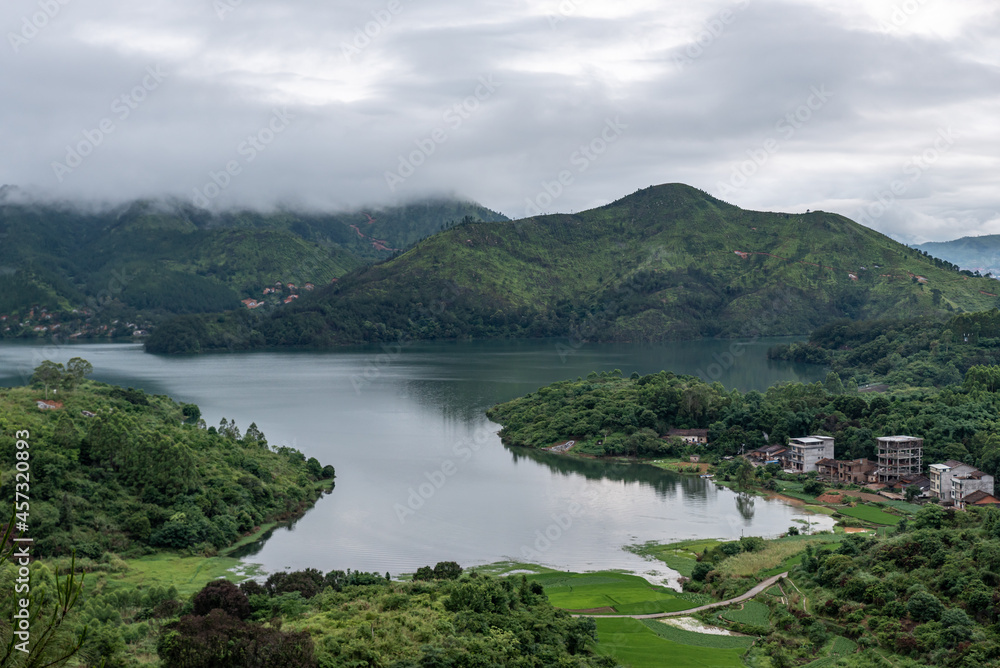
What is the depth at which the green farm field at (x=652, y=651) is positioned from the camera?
1850 centimetres

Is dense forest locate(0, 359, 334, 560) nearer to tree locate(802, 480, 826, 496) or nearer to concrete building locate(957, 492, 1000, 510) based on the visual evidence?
tree locate(802, 480, 826, 496)

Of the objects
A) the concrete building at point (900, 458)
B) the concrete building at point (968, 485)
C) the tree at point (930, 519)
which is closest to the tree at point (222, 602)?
the tree at point (930, 519)

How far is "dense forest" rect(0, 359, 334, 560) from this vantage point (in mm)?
26812

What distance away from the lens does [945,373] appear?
65312 mm

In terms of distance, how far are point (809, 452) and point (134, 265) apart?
140489mm

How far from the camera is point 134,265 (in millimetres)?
154000

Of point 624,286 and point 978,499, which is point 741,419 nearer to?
point 978,499

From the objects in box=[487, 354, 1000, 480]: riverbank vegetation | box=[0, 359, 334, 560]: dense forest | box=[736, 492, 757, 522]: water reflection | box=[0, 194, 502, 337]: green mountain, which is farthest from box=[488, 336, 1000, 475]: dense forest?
box=[0, 194, 502, 337]: green mountain

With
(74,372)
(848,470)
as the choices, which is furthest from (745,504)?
(74,372)

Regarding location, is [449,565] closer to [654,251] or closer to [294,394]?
[294,394]

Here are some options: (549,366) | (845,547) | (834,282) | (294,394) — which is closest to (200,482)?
(845,547)

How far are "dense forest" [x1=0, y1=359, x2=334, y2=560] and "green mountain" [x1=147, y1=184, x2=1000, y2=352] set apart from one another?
75.4 metres

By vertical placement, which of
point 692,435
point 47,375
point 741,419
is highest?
point 47,375

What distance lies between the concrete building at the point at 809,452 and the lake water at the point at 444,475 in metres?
4.54
